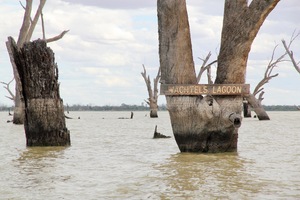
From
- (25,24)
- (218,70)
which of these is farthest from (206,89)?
(25,24)

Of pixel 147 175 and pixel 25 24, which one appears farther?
pixel 25 24

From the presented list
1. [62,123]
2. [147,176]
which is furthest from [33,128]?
[147,176]

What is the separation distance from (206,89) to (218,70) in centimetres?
57

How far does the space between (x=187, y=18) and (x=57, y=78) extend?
11.8 feet

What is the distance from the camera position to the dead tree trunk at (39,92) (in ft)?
44.1

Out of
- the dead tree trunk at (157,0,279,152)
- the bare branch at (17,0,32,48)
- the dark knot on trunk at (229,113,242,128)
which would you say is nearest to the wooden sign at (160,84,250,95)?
the dead tree trunk at (157,0,279,152)

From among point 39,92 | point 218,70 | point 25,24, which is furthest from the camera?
point 25,24

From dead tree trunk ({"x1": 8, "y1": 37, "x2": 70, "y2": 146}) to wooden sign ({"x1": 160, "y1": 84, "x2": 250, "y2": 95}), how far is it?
128 inches

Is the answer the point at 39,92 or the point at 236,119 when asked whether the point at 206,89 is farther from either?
the point at 39,92

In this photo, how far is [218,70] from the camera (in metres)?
11.7

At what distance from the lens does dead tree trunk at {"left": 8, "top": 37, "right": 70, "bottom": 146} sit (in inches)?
529

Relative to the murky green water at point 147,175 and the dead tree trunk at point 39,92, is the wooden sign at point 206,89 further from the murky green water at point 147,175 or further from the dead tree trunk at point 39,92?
the dead tree trunk at point 39,92

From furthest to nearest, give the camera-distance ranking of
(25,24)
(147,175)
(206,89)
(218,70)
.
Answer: (25,24)
(218,70)
(206,89)
(147,175)

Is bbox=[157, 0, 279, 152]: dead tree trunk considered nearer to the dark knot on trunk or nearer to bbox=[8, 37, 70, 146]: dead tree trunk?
the dark knot on trunk
